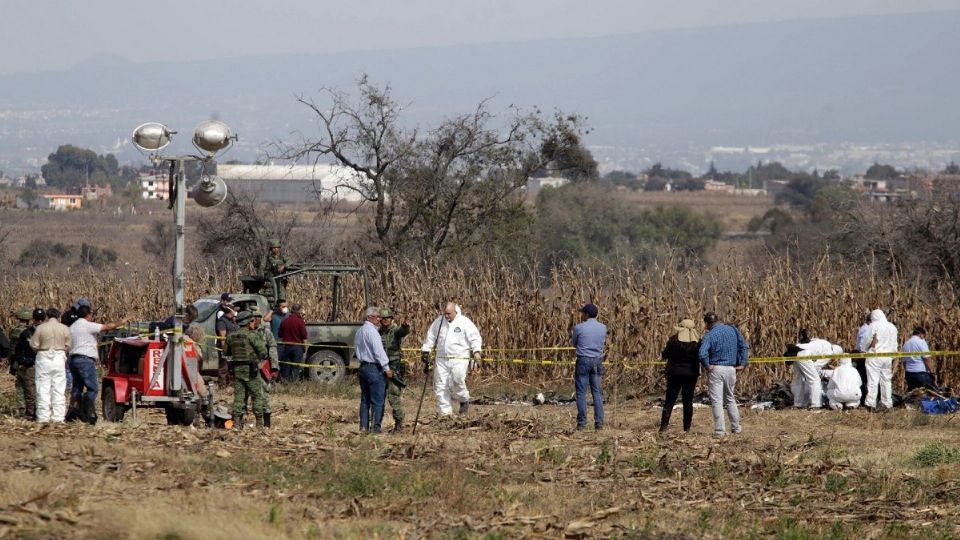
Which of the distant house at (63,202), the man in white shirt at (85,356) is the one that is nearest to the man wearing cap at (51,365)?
the man in white shirt at (85,356)

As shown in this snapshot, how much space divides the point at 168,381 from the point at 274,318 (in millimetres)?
7987

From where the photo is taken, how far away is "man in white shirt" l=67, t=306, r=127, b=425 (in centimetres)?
1864

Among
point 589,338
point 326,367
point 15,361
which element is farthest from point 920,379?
point 15,361

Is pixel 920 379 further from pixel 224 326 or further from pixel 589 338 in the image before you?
pixel 224 326

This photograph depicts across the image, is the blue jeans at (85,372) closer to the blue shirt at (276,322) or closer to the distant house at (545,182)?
the blue shirt at (276,322)

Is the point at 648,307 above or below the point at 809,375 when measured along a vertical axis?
above

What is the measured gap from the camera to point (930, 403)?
2234 cm

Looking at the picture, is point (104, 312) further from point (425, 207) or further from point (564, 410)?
point (564, 410)

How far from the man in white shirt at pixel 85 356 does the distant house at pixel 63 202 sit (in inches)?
3494

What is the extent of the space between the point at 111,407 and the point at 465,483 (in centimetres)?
707

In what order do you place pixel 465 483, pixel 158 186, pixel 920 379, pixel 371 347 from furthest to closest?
1. pixel 158 186
2. pixel 920 379
3. pixel 371 347
4. pixel 465 483

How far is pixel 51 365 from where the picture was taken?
1852 cm

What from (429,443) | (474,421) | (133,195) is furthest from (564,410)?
(133,195)

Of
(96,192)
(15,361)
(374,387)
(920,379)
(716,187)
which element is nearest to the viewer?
(374,387)
